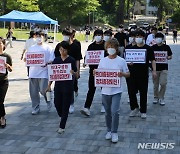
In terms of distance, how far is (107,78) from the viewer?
19.4ft

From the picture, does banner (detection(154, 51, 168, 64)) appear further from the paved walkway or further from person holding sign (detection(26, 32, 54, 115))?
person holding sign (detection(26, 32, 54, 115))

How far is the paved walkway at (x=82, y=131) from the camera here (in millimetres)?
5684

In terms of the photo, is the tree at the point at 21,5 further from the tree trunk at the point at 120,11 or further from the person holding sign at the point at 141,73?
the person holding sign at the point at 141,73

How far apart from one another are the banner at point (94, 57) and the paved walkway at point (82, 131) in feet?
3.99

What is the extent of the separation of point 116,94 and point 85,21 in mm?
69911

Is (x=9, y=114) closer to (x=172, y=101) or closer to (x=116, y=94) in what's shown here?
(x=116, y=94)

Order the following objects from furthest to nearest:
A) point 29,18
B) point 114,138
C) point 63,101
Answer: point 29,18
point 63,101
point 114,138

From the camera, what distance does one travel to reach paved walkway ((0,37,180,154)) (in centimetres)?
568

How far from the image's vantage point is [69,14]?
6091cm

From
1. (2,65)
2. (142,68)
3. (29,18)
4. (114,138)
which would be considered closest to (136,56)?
(142,68)

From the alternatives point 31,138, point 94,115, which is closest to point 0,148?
point 31,138

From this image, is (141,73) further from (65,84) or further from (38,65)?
(38,65)

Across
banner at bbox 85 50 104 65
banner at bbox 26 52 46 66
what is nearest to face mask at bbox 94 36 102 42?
banner at bbox 85 50 104 65

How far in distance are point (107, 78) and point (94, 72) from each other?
0.28 meters
